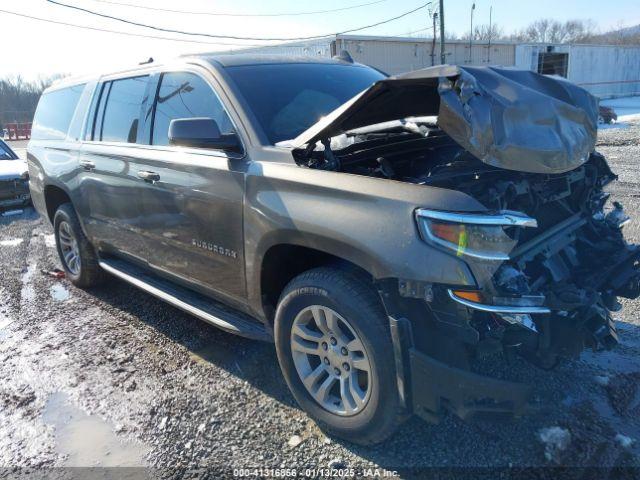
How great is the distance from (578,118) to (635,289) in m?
1.13

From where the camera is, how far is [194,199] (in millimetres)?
3350

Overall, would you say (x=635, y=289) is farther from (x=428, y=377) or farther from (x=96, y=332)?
(x=96, y=332)

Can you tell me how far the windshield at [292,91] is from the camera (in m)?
3.30

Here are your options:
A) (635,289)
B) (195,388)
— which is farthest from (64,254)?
(635,289)

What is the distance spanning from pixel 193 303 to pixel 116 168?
4.33 ft

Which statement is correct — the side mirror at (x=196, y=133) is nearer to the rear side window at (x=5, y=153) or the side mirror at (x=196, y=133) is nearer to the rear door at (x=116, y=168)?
the rear door at (x=116, y=168)

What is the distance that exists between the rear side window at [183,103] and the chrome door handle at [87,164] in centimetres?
99

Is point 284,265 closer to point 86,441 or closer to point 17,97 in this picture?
point 86,441

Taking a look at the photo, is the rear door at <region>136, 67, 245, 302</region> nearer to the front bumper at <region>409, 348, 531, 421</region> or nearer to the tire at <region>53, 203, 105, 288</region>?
the front bumper at <region>409, 348, 531, 421</region>

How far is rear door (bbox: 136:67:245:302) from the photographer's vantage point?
124 inches

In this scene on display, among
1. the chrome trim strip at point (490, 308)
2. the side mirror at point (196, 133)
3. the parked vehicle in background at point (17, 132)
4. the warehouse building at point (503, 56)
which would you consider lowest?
the parked vehicle in background at point (17, 132)

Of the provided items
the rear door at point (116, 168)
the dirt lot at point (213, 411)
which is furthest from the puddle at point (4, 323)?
the rear door at point (116, 168)

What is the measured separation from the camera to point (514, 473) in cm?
246

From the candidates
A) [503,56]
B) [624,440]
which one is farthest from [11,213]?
[503,56]
